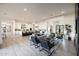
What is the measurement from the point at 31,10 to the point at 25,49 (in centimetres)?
121

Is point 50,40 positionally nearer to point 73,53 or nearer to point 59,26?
point 59,26

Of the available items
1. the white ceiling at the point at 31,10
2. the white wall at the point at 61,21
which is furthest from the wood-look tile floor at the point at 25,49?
the white ceiling at the point at 31,10

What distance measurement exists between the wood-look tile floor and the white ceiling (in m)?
0.72

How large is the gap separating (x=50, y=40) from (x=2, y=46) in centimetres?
150

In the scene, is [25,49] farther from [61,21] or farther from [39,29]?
[61,21]

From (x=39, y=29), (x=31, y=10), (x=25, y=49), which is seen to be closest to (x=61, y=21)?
(x=39, y=29)

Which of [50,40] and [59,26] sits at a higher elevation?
[59,26]

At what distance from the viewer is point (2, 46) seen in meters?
3.88

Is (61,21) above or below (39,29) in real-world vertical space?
above

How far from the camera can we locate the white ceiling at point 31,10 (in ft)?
12.3

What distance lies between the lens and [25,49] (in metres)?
3.84

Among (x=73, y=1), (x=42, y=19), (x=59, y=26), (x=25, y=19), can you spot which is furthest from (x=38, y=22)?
(x=73, y=1)

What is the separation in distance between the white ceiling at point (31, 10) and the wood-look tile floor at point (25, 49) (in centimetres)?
72

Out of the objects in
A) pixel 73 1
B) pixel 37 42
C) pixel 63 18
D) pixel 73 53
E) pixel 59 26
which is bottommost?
pixel 73 53
